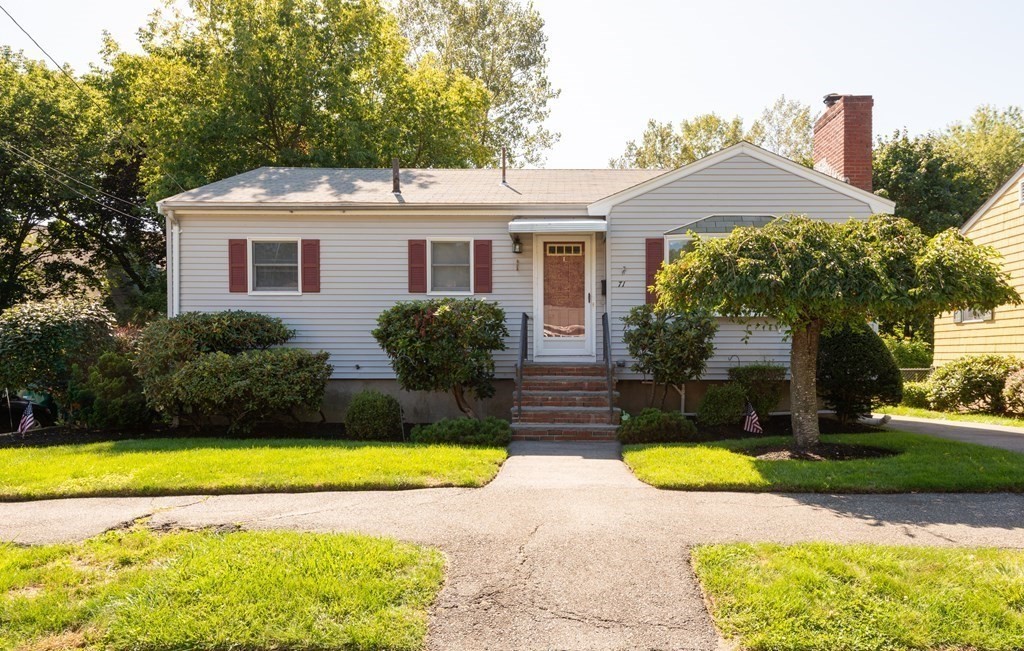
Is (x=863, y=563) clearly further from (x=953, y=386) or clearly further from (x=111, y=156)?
(x=111, y=156)

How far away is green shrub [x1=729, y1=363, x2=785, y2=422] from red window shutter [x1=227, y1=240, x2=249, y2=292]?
8394 mm

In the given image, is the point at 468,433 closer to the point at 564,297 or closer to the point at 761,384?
the point at 564,297

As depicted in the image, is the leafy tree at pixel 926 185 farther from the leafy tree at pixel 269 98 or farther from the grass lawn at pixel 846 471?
the grass lawn at pixel 846 471

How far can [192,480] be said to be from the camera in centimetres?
702

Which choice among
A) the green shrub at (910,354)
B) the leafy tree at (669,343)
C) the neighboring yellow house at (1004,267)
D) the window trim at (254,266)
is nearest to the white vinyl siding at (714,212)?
the leafy tree at (669,343)

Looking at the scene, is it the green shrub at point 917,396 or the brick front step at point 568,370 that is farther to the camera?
the green shrub at point 917,396

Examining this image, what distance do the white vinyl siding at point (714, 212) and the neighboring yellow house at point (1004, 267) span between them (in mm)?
4854

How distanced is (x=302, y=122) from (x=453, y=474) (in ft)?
57.1

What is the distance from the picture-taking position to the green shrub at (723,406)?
10578 millimetres

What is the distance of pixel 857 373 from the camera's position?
10695 millimetres

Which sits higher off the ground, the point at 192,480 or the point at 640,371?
the point at 640,371

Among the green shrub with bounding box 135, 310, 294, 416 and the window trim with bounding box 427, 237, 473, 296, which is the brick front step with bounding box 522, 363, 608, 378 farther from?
the green shrub with bounding box 135, 310, 294, 416

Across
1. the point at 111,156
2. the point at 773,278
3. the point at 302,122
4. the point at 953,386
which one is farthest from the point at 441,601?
the point at 111,156

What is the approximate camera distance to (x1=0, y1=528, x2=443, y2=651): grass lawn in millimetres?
3723
